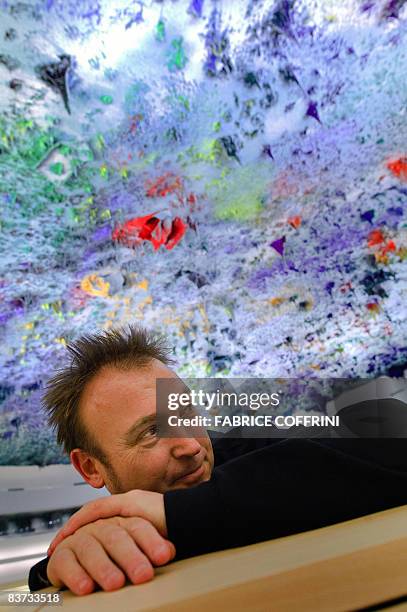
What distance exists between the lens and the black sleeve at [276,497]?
0.34 meters

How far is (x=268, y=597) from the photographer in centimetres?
19

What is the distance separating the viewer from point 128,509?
36 centimetres

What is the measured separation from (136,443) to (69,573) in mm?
520

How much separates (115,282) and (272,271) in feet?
2.23

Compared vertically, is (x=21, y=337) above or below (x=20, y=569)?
above

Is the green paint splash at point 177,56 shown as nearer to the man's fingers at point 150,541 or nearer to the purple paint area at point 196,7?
the purple paint area at point 196,7

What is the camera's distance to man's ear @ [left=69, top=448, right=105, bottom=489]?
2.87 feet

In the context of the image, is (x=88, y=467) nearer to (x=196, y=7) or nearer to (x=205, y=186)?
(x=205, y=186)

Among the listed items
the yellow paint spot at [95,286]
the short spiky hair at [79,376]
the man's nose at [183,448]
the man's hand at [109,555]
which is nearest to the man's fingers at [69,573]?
the man's hand at [109,555]

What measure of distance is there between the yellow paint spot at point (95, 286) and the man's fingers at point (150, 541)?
1.88 m

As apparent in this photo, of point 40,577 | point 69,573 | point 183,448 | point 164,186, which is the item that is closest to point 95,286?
point 164,186

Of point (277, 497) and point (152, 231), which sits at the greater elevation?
point (152, 231)

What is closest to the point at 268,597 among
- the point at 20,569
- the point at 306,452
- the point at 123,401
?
the point at 306,452

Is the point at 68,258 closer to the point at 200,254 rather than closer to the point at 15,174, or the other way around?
the point at 15,174
